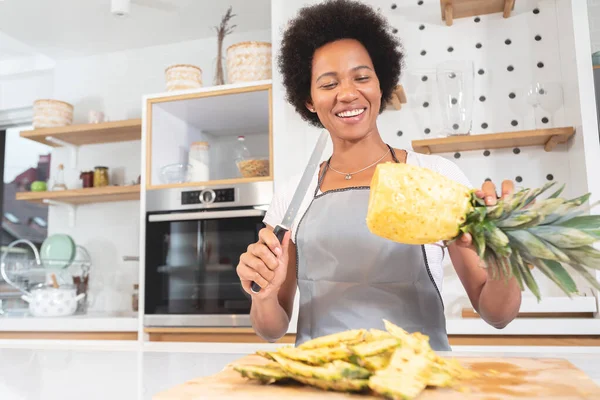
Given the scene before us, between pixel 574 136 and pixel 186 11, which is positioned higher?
pixel 186 11

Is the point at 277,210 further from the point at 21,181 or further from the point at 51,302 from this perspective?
the point at 21,181

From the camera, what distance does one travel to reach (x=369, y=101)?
1210mm

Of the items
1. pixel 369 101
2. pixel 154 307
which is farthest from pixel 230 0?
pixel 369 101

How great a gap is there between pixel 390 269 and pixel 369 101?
375 millimetres

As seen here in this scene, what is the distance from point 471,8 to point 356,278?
5.65 ft

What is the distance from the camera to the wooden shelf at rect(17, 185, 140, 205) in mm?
3178

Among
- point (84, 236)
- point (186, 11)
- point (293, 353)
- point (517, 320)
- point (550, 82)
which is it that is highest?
point (186, 11)

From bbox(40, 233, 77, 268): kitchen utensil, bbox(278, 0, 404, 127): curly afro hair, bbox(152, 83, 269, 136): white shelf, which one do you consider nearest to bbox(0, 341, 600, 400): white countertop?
bbox(278, 0, 404, 127): curly afro hair

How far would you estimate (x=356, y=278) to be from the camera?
1153 millimetres

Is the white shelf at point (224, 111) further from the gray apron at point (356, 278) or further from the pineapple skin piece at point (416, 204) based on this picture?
the pineapple skin piece at point (416, 204)

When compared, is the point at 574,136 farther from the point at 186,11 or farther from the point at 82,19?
the point at 82,19

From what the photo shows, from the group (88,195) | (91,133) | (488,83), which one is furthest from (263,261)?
(91,133)

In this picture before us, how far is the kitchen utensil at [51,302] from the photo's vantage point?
301cm

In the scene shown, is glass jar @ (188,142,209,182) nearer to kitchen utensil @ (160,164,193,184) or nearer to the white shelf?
kitchen utensil @ (160,164,193,184)
